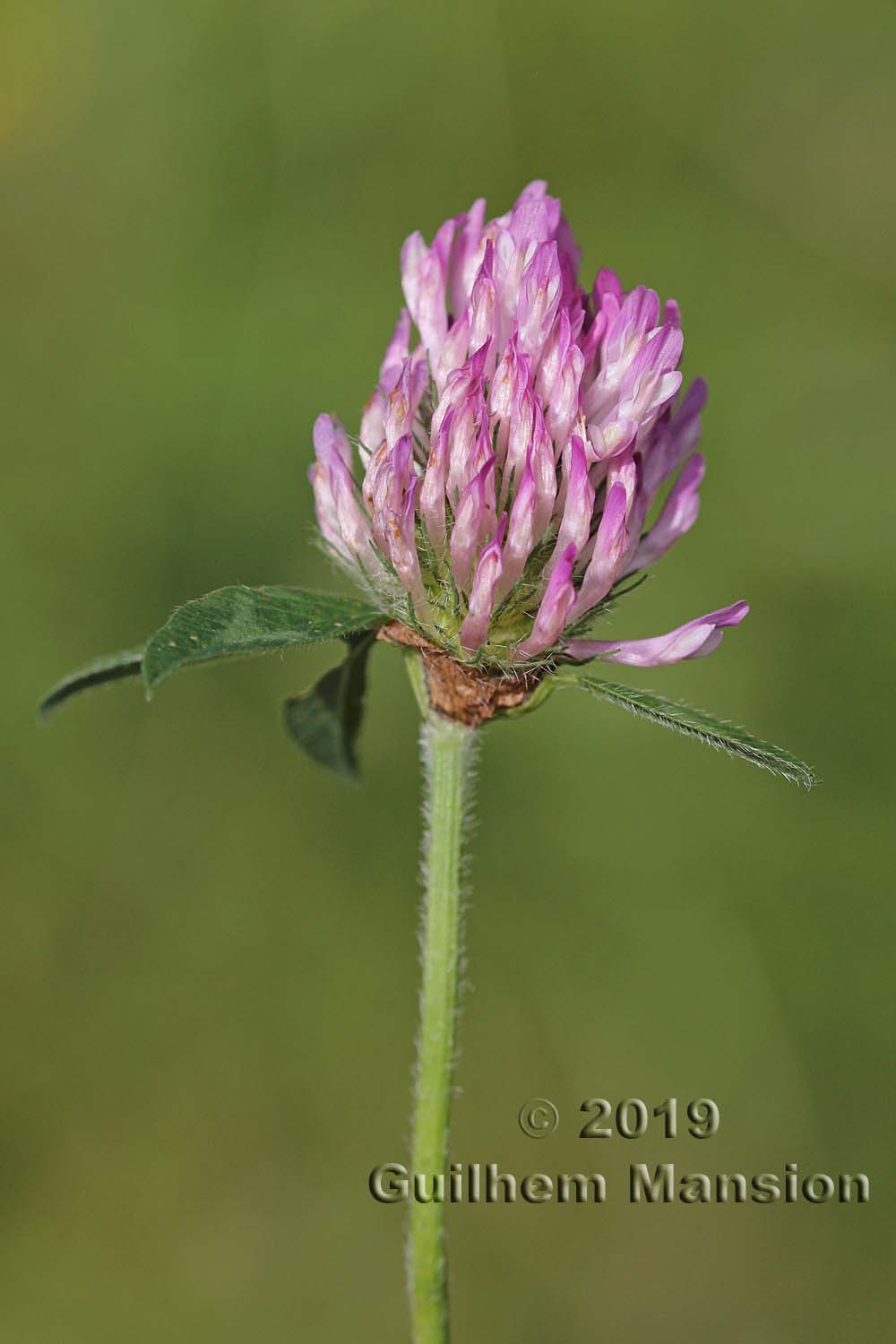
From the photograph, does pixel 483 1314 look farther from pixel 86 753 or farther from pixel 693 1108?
pixel 86 753

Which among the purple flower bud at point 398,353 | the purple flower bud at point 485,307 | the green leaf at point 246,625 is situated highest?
the purple flower bud at point 398,353

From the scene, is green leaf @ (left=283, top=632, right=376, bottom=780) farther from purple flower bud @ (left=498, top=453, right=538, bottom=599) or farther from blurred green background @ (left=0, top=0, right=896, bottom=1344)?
blurred green background @ (left=0, top=0, right=896, bottom=1344)

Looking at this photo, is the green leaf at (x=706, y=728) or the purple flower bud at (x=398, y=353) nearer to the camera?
the green leaf at (x=706, y=728)

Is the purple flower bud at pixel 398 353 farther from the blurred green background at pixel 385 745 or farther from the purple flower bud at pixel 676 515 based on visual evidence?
the blurred green background at pixel 385 745

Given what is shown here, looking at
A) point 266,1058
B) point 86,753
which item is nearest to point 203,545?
point 86,753

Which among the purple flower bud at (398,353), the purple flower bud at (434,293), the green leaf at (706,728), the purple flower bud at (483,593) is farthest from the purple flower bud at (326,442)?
the green leaf at (706,728)

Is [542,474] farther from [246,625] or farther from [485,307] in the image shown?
[246,625]
